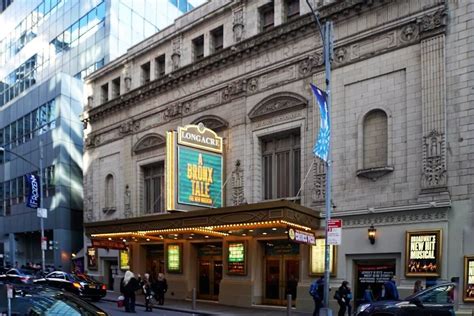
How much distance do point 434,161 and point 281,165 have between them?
7.43 meters

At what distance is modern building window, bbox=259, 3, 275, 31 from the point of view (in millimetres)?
25391

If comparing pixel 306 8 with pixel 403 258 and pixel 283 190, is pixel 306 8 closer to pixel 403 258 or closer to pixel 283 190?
pixel 283 190

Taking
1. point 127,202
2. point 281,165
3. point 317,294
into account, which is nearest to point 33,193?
point 127,202

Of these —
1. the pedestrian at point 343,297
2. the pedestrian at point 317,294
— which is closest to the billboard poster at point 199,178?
the pedestrian at point 317,294

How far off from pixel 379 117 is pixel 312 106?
116 inches

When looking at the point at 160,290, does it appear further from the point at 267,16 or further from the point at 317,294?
the point at 267,16

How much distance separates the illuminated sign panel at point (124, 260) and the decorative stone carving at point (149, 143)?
5972 millimetres

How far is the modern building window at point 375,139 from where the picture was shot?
66.5 feet

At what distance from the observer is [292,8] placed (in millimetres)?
24609

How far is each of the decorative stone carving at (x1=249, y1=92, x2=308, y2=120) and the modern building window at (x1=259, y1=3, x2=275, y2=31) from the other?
362 centimetres

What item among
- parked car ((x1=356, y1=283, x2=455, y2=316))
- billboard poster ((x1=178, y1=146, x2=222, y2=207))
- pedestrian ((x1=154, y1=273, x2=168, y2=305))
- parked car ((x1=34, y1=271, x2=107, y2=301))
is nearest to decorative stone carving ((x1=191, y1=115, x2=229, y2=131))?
billboard poster ((x1=178, y1=146, x2=222, y2=207))

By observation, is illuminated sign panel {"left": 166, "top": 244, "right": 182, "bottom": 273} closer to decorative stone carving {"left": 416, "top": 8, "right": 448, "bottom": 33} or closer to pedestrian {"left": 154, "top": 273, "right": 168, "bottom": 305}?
pedestrian {"left": 154, "top": 273, "right": 168, "bottom": 305}

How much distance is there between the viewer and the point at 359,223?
2050 centimetres

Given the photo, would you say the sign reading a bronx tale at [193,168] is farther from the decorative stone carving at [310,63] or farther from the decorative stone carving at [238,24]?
the decorative stone carving at [310,63]
